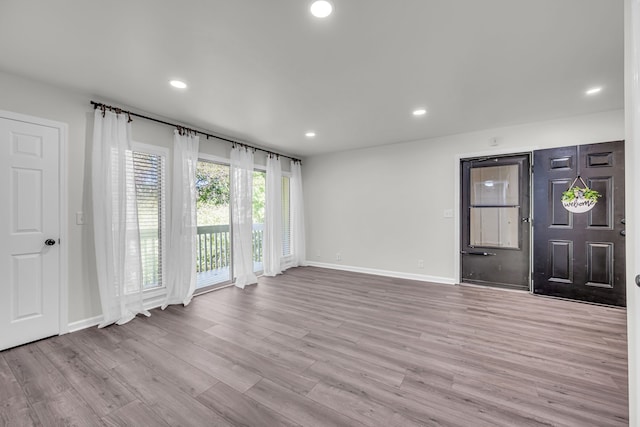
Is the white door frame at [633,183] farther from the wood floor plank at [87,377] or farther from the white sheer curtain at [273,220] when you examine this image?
the white sheer curtain at [273,220]

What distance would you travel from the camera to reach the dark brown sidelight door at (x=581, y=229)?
3.24 m

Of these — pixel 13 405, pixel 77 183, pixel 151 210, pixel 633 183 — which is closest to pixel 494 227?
pixel 633 183

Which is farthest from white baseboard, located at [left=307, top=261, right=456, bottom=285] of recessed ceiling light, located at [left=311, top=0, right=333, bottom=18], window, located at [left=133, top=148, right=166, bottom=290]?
recessed ceiling light, located at [left=311, top=0, right=333, bottom=18]

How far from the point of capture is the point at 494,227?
411 cm

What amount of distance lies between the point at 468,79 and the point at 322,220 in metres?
3.84

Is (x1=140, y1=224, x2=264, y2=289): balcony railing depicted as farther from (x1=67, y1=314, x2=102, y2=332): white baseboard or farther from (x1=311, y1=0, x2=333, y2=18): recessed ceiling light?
(x1=311, y1=0, x2=333, y2=18): recessed ceiling light

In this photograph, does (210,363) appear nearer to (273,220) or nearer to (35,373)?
(35,373)

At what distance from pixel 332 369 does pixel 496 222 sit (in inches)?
141

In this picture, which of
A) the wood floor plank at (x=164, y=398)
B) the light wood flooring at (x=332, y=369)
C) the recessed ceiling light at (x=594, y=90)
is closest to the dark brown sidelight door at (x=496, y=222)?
the light wood flooring at (x=332, y=369)

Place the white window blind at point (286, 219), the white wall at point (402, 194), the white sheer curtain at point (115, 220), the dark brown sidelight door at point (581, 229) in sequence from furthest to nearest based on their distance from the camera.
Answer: the white window blind at point (286, 219), the white wall at point (402, 194), the dark brown sidelight door at point (581, 229), the white sheer curtain at point (115, 220)

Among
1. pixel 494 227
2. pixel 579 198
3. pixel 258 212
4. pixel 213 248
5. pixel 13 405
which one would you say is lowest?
pixel 13 405

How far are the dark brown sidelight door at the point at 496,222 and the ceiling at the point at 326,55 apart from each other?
95 centimetres

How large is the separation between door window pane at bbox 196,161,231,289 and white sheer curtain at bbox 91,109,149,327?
3.52 ft

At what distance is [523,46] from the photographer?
2.02 metres
